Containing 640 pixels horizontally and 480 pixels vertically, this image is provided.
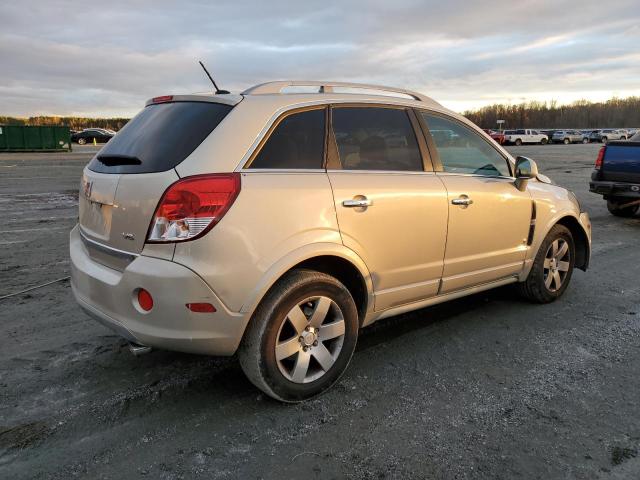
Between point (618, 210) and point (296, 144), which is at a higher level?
point (296, 144)

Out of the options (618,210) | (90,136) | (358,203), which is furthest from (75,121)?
(358,203)

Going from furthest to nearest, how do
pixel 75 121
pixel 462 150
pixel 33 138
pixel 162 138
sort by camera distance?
1. pixel 75 121
2. pixel 33 138
3. pixel 462 150
4. pixel 162 138

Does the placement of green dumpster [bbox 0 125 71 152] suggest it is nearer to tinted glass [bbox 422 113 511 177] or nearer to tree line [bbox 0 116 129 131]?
tree line [bbox 0 116 129 131]

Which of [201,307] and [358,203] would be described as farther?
[358,203]

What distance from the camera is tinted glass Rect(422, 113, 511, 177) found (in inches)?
152

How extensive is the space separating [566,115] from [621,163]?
115 metres

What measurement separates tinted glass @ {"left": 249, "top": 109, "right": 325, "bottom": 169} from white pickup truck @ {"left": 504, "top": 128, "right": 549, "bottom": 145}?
2093 inches

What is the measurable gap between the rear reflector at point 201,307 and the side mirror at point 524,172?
9.21ft

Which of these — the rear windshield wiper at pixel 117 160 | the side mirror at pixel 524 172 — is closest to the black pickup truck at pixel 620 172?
the side mirror at pixel 524 172

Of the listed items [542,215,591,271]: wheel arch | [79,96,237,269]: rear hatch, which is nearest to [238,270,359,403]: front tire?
[79,96,237,269]: rear hatch

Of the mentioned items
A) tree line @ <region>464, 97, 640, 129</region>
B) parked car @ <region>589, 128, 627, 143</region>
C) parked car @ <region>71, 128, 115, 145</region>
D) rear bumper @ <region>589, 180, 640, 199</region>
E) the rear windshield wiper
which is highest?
tree line @ <region>464, 97, 640, 129</region>

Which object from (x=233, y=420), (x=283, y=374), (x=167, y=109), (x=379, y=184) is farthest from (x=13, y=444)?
(x=379, y=184)

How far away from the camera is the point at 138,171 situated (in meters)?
2.84

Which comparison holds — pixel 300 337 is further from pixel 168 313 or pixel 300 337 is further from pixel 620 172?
pixel 620 172
